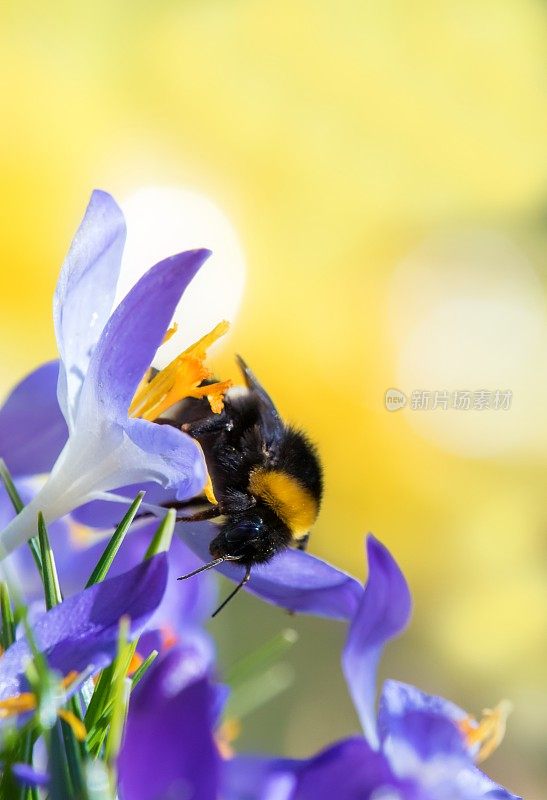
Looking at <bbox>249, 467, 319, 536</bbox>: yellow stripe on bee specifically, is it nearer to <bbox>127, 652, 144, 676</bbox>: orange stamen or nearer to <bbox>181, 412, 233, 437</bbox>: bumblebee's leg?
<bbox>181, 412, 233, 437</bbox>: bumblebee's leg

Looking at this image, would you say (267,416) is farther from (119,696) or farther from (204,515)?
(119,696)

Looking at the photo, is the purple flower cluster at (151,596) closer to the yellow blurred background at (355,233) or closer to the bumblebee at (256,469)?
the bumblebee at (256,469)

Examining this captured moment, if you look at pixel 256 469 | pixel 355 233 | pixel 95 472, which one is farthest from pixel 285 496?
pixel 355 233

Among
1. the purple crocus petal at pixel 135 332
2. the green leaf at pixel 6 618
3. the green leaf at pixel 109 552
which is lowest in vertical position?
the green leaf at pixel 6 618

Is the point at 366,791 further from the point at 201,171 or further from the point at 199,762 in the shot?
the point at 201,171

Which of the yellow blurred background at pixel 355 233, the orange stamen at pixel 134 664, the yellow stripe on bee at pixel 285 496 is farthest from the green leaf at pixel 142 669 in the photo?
the yellow blurred background at pixel 355 233

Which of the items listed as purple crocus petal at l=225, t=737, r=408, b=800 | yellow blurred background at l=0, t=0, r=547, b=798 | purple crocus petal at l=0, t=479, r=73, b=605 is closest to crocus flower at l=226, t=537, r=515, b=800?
purple crocus petal at l=225, t=737, r=408, b=800
